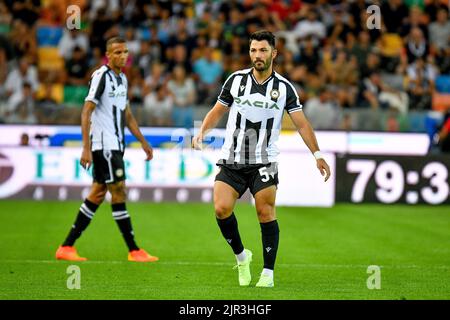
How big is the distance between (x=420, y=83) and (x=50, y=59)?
7984 millimetres

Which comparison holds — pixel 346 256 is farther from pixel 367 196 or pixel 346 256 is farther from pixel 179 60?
pixel 179 60

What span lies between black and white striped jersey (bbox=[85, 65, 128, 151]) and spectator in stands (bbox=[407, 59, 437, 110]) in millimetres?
11568

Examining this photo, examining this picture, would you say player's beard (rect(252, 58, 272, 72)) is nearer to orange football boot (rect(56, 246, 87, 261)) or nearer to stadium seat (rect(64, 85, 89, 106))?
orange football boot (rect(56, 246, 87, 261))

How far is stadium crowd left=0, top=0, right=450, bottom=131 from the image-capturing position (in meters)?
21.4

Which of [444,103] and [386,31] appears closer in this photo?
[444,103]

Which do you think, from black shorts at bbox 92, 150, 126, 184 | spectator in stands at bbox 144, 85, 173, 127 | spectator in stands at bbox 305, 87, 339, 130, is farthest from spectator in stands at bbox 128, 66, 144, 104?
black shorts at bbox 92, 150, 126, 184

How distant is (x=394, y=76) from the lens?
23.2 meters

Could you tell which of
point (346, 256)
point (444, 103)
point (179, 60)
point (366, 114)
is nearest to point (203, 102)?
point (179, 60)

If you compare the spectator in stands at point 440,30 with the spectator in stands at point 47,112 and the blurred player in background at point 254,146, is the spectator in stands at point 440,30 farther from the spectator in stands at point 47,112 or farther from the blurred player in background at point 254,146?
the blurred player in background at point 254,146

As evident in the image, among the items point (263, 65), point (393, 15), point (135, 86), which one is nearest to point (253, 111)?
point (263, 65)

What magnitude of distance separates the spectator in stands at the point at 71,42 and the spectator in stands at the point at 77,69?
40 cm

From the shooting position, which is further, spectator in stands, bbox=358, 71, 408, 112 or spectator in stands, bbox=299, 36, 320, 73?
spectator in stands, bbox=299, 36, 320, 73

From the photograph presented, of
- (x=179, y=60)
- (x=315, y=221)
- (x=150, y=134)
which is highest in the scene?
(x=179, y=60)

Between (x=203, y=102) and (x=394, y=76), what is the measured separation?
4.53m
